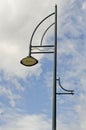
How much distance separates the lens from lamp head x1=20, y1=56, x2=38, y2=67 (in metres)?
15.6

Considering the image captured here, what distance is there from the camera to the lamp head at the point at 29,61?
1559cm

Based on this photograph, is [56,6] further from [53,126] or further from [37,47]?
[53,126]

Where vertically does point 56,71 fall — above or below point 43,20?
below

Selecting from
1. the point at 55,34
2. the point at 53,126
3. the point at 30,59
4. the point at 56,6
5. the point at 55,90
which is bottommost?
the point at 53,126

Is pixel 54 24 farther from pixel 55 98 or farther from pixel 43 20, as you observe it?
pixel 55 98

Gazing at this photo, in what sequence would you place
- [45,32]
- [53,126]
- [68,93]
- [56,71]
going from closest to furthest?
[53,126] → [56,71] → [68,93] → [45,32]

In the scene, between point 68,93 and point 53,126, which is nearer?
point 53,126

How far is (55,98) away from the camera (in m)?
14.3

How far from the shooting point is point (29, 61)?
15.7m

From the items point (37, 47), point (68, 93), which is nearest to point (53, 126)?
point (68, 93)

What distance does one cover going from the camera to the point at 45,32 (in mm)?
17141

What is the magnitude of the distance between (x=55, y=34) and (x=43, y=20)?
1.37m

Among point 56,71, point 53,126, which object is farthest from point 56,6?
point 53,126

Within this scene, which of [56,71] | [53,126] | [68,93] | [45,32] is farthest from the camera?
[45,32]
